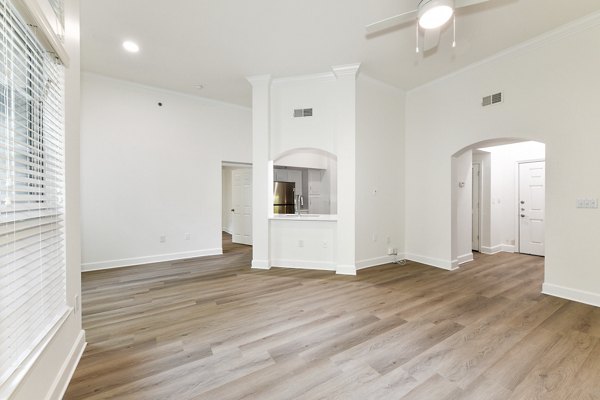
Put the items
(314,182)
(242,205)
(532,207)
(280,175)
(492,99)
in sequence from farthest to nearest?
(314,182) → (280,175) → (242,205) → (532,207) → (492,99)

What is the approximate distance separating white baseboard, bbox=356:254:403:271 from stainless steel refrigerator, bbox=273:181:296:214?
3.32 meters

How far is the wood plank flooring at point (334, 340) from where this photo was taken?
1687mm

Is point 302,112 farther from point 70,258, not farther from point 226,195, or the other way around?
point 226,195

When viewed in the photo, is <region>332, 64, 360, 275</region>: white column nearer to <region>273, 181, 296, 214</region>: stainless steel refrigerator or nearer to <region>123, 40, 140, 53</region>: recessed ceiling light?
<region>123, 40, 140, 53</region>: recessed ceiling light

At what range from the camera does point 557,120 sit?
10.5 feet

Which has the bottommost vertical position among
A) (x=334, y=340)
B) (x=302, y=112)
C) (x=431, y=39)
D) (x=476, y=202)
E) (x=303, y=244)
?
(x=334, y=340)

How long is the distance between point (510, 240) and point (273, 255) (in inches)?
223

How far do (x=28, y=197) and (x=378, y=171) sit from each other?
173 inches

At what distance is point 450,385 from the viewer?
1.70 meters

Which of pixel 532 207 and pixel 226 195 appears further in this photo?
pixel 226 195

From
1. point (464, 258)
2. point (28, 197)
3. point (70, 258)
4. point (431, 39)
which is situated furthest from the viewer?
point (464, 258)

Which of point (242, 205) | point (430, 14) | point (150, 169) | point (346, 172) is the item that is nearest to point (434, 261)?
point (346, 172)

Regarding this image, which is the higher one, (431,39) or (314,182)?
(431,39)

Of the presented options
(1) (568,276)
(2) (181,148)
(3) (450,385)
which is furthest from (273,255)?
(1) (568,276)
